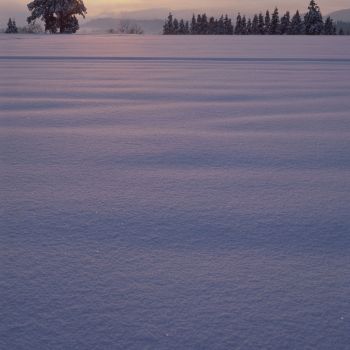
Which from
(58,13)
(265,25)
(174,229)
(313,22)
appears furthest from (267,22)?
(174,229)

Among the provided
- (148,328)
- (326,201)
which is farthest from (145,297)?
(326,201)

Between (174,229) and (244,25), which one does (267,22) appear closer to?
(244,25)

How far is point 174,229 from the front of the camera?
124cm

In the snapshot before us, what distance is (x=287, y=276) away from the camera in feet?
3.34

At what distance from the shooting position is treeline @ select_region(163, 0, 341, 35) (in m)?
37.8

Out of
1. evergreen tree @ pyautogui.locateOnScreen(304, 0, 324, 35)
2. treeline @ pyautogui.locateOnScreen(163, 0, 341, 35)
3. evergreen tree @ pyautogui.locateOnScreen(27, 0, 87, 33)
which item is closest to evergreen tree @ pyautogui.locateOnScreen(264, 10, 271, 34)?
treeline @ pyautogui.locateOnScreen(163, 0, 341, 35)

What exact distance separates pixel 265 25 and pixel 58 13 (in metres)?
37.5

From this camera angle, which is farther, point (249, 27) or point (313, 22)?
point (249, 27)

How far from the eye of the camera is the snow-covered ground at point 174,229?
0.85m

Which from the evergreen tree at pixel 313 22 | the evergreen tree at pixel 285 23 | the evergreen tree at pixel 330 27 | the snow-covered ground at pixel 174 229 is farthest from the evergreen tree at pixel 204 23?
the snow-covered ground at pixel 174 229

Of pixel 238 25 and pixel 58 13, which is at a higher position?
pixel 238 25

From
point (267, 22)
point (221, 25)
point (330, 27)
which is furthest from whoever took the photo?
point (221, 25)

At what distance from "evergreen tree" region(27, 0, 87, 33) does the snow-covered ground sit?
2878cm

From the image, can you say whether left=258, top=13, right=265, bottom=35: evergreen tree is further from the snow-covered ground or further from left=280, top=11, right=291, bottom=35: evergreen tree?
the snow-covered ground
